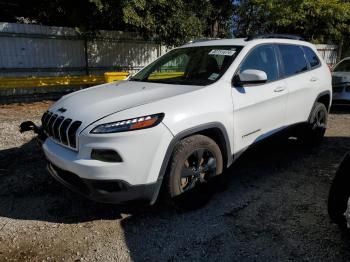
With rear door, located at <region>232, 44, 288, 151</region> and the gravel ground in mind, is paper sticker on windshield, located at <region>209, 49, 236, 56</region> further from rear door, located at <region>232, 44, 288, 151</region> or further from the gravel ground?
the gravel ground

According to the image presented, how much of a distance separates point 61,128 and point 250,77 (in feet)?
6.42

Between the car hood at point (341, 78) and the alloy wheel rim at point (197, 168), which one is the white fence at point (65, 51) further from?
the alloy wheel rim at point (197, 168)

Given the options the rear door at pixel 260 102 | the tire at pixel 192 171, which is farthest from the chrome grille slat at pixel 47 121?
the rear door at pixel 260 102

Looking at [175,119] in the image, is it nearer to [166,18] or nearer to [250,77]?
[250,77]

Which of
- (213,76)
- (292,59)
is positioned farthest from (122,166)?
(292,59)

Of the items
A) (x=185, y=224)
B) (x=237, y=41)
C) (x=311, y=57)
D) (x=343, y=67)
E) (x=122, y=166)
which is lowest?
(x=185, y=224)

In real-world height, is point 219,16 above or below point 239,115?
above

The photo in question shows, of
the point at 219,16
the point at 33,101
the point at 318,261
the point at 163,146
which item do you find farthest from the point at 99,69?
the point at 318,261

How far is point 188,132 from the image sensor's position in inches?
124

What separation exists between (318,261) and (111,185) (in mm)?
1761

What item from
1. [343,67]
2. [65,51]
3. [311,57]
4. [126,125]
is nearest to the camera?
[126,125]

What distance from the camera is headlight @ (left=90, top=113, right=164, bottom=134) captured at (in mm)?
2869

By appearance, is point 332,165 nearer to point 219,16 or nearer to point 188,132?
point 188,132

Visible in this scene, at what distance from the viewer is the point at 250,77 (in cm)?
362
